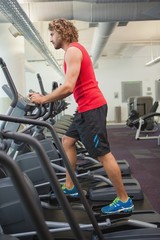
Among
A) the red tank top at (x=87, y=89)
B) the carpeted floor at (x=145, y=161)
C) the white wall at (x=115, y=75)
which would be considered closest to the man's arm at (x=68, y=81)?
the red tank top at (x=87, y=89)

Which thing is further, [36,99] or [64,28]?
[64,28]

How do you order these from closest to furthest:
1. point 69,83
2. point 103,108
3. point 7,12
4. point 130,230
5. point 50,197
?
point 130,230
point 69,83
point 103,108
point 50,197
point 7,12

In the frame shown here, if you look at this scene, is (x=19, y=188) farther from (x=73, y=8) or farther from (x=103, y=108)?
(x=73, y=8)

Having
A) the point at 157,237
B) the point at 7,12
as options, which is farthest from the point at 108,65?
the point at 157,237

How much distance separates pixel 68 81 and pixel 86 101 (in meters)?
0.26

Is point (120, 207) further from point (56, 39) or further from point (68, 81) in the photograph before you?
point (56, 39)

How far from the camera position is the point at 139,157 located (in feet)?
17.1

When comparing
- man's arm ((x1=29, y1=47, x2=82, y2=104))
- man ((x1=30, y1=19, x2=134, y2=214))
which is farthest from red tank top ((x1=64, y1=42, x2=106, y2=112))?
man's arm ((x1=29, y1=47, x2=82, y2=104))

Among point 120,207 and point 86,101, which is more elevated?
point 86,101

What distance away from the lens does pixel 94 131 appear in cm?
231

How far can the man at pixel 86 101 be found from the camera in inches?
88.3

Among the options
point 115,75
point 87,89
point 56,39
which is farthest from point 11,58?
point 115,75

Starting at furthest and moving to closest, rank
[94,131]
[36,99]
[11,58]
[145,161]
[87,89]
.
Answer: [11,58]
[145,161]
[87,89]
[94,131]
[36,99]

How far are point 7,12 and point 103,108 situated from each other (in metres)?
2.31
